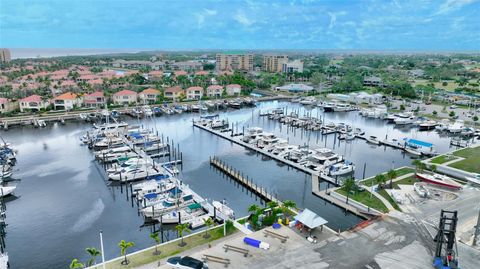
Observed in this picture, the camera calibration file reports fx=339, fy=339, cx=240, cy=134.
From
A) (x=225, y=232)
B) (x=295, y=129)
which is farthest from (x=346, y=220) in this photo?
(x=295, y=129)

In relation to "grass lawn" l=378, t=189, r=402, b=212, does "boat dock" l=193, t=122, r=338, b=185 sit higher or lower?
lower

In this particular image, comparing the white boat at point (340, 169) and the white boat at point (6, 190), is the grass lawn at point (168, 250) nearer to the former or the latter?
the white boat at point (340, 169)

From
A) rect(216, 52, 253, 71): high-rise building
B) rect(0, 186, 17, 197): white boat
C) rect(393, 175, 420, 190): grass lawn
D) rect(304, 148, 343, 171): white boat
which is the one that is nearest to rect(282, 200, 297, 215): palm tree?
rect(393, 175, 420, 190): grass lawn

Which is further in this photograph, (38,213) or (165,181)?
(165,181)

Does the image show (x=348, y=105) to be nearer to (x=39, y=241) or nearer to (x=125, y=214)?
(x=125, y=214)

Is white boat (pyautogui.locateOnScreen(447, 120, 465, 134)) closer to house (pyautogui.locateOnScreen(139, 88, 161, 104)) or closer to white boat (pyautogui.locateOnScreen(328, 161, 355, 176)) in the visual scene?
white boat (pyautogui.locateOnScreen(328, 161, 355, 176))

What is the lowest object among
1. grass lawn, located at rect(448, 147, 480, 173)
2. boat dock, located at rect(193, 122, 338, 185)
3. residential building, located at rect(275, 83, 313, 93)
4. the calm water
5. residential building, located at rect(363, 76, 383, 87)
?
the calm water

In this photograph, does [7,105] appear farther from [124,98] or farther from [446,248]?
[446,248]
